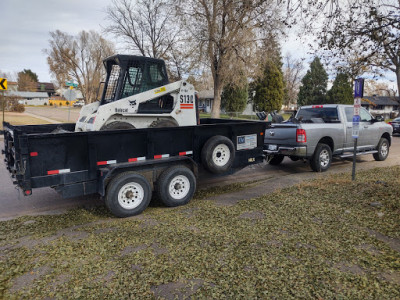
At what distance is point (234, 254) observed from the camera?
4.08 meters

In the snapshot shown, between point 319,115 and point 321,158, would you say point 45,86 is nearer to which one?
point 319,115

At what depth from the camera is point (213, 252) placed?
4145mm

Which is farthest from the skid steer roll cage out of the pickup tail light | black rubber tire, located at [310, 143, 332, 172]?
black rubber tire, located at [310, 143, 332, 172]

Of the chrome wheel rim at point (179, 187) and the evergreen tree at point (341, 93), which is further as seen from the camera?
the evergreen tree at point (341, 93)

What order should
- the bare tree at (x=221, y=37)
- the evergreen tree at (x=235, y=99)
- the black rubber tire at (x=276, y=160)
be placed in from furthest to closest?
the evergreen tree at (x=235, y=99), the bare tree at (x=221, y=37), the black rubber tire at (x=276, y=160)

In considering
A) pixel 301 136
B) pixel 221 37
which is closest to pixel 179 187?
pixel 301 136

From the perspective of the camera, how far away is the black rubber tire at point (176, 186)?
6043 millimetres

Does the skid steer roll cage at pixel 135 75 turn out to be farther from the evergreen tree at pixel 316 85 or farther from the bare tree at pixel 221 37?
the evergreen tree at pixel 316 85

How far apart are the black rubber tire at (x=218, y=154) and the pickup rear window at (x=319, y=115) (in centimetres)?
427

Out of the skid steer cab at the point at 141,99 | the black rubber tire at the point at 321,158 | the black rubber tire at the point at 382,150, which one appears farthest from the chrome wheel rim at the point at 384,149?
the skid steer cab at the point at 141,99

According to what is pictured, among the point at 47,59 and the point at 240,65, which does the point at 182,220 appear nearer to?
the point at 240,65

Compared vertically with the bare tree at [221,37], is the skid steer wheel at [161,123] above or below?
below

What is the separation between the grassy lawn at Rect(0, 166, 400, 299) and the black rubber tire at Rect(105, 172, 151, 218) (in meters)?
0.22

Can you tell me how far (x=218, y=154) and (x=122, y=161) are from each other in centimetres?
218
